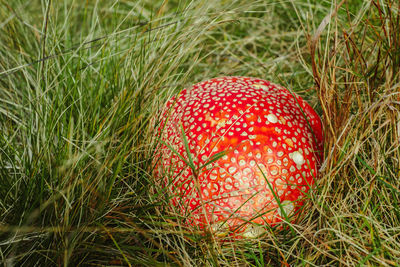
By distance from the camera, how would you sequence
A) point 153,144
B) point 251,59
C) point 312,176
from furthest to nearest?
1. point 251,59
2. point 153,144
3. point 312,176

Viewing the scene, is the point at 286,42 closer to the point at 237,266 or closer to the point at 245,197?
the point at 245,197

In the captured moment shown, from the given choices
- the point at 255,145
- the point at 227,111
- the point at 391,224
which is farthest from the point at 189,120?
the point at 391,224

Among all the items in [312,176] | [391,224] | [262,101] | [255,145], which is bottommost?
[391,224]

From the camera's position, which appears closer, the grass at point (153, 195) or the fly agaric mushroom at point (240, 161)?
the grass at point (153, 195)

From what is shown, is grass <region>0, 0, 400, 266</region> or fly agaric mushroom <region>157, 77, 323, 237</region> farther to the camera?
fly agaric mushroom <region>157, 77, 323, 237</region>

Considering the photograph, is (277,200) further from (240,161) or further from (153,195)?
(153,195)

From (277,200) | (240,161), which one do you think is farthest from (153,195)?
(277,200)

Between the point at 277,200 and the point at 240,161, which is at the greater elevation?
the point at 240,161

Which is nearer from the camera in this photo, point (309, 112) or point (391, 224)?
point (391, 224)
